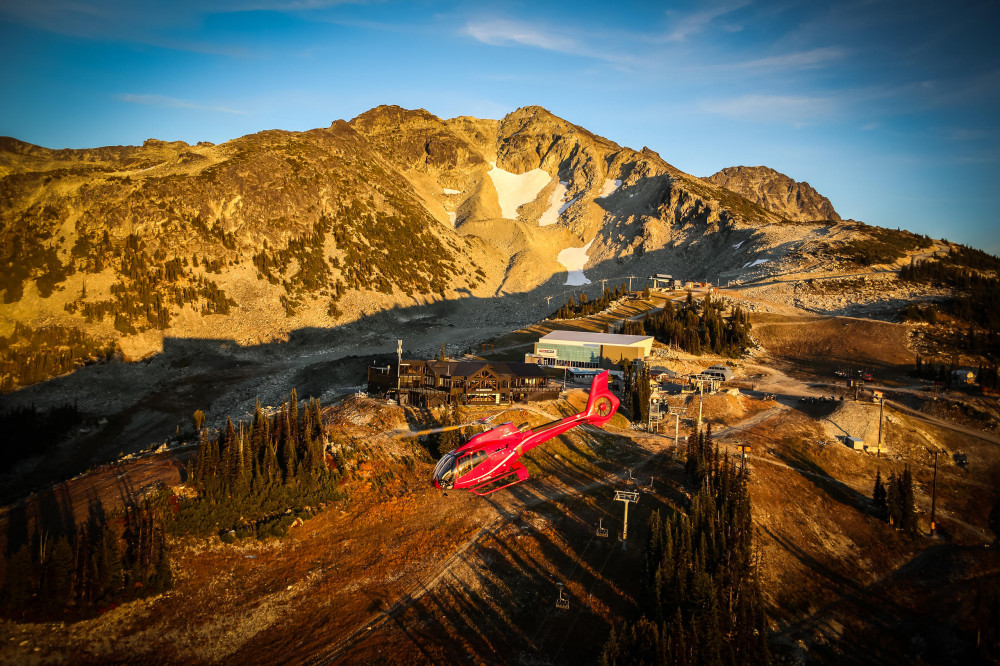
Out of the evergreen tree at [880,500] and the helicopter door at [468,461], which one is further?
the evergreen tree at [880,500]

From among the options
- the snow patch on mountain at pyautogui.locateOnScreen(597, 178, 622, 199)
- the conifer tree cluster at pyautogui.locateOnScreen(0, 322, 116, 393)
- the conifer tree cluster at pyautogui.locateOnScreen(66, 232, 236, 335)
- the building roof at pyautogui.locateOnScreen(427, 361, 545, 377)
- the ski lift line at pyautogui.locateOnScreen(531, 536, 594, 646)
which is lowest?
the ski lift line at pyautogui.locateOnScreen(531, 536, 594, 646)

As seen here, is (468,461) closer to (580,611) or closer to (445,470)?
(445,470)

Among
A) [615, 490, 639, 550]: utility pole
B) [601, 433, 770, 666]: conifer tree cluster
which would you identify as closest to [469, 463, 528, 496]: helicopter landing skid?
[615, 490, 639, 550]: utility pole

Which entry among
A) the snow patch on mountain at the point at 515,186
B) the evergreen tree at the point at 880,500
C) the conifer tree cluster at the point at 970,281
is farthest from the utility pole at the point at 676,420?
the snow patch on mountain at the point at 515,186

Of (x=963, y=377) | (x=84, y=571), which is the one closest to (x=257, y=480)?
(x=84, y=571)

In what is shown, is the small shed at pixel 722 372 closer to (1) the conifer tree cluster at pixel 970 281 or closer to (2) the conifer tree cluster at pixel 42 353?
(1) the conifer tree cluster at pixel 970 281

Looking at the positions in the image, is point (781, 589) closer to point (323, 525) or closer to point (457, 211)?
point (323, 525)

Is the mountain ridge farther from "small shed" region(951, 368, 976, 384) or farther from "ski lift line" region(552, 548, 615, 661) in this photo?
"ski lift line" region(552, 548, 615, 661)
